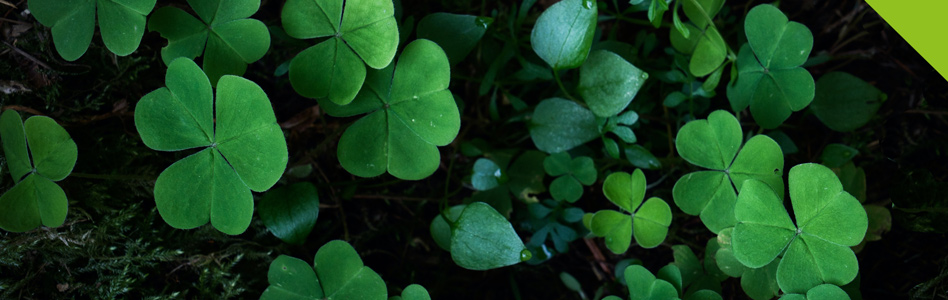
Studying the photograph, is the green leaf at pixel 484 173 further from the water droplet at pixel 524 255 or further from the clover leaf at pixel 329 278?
the clover leaf at pixel 329 278

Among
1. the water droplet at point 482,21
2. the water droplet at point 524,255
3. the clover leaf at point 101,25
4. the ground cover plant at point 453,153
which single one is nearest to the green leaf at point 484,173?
the ground cover plant at point 453,153

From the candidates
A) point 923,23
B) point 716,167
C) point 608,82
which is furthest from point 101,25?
point 923,23

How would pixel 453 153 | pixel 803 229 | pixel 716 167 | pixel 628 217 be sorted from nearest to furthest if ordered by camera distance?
pixel 803 229
pixel 716 167
pixel 628 217
pixel 453 153

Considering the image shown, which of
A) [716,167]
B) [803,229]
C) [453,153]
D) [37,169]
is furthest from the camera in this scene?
[453,153]

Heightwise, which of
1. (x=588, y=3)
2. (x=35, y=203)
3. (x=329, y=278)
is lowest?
(x=329, y=278)

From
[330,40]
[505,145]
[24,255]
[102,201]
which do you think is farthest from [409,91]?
[24,255]

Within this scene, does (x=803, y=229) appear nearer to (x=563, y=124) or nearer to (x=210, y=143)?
(x=563, y=124)

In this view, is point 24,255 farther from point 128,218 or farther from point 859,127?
point 859,127
